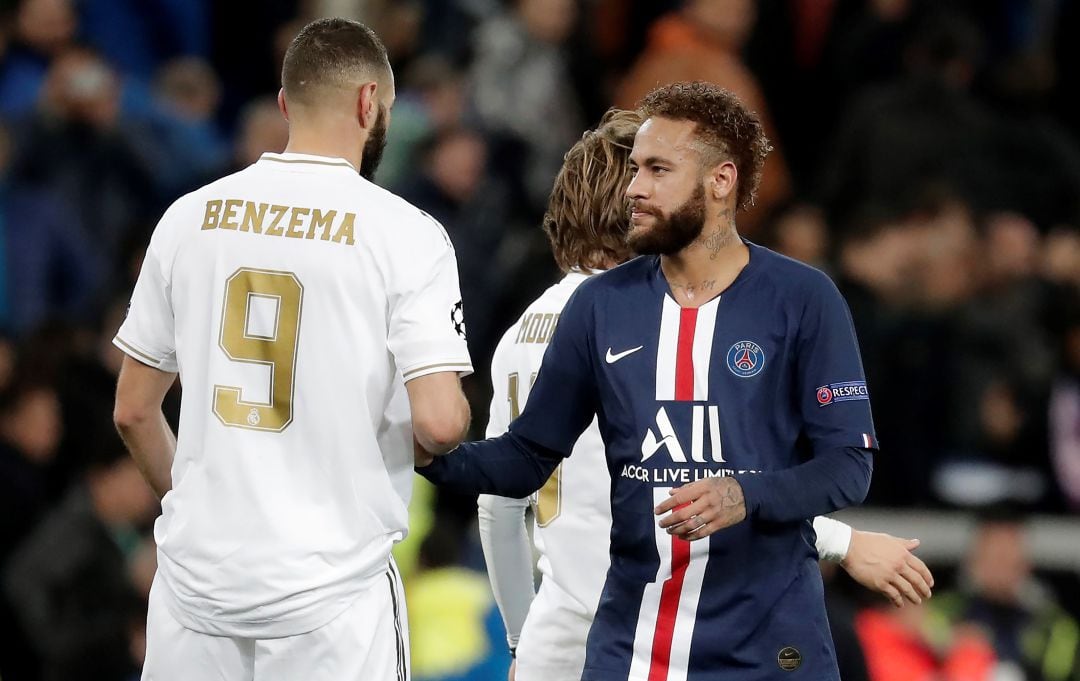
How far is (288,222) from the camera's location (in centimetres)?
421

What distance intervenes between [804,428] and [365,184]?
1195mm

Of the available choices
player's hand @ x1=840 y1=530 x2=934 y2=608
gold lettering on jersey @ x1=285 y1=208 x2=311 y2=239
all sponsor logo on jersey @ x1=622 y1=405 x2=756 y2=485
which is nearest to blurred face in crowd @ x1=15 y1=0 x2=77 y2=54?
gold lettering on jersey @ x1=285 y1=208 x2=311 y2=239

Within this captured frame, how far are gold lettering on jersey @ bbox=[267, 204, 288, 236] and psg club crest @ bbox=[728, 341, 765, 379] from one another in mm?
1095

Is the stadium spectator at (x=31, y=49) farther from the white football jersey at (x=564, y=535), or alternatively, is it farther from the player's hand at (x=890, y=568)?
the player's hand at (x=890, y=568)

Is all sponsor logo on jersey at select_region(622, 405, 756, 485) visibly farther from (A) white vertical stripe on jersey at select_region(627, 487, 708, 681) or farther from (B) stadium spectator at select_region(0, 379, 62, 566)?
(B) stadium spectator at select_region(0, 379, 62, 566)

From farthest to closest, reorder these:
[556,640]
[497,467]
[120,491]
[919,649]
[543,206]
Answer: [543,206] < [919,649] < [120,491] < [556,640] < [497,467]

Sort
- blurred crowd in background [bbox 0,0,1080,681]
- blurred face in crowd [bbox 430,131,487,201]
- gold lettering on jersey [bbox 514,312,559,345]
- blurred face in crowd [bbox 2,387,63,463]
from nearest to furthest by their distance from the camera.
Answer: gold lettering on jersey [bbox 514,312,559,345], blurred crowd in background [bbox 0,0,1080,681], blurred face in crowd [bbox 2,387,63,463], blurred face in crowd [bbox 430,131,487,201]

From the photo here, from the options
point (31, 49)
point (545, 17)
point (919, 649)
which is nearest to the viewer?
point (919, 649)

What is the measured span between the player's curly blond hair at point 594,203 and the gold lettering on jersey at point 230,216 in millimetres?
1112

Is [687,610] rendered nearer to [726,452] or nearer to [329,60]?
[726,452]

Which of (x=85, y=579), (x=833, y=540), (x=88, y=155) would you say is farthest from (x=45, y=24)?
(x=833, y=540)

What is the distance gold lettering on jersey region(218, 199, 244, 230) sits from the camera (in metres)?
4.23

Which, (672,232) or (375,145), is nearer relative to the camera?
(672,232)

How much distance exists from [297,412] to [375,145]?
729 millimetres
